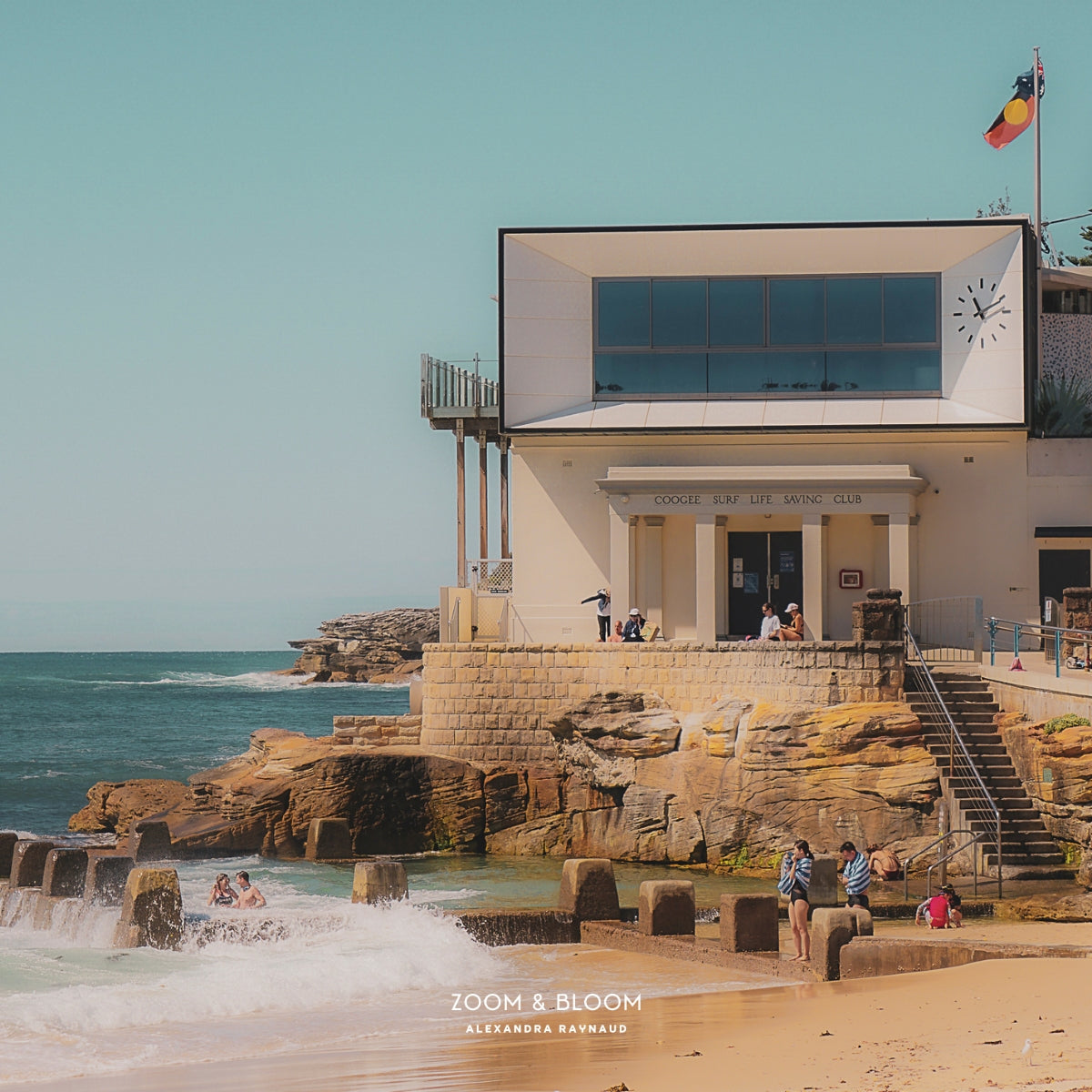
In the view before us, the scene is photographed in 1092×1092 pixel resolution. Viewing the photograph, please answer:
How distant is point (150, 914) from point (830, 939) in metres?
8.23

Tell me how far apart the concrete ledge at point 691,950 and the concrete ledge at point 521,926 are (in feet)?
0.79

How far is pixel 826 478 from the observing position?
31938mm

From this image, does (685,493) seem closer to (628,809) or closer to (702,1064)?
(628,809)

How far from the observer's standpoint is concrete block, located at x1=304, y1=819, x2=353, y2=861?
29.2 m

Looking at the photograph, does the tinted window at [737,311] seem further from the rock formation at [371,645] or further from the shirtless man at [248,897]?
the rock formation at [371,645]

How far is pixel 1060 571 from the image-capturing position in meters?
32.8

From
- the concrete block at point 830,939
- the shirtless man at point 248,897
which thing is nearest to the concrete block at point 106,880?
the shirtless man at point 248,897

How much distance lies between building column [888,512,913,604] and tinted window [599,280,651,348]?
6.45 metres

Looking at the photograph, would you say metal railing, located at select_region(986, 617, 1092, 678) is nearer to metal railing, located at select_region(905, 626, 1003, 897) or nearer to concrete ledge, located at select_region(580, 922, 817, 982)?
metal railing, located at select_region(905, 626, 1003, 897)

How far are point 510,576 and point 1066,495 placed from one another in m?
11.7

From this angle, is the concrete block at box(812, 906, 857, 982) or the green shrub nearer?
the concrete block at box(812, 906, 857, 982)

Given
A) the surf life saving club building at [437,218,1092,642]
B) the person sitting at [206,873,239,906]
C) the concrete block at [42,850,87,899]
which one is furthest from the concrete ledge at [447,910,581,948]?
the surf life saving club building at [437,218,1092,642]

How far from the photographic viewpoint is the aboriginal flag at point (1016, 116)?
36750 millimetres

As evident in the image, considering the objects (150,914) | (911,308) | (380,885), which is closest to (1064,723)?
(380,885)
